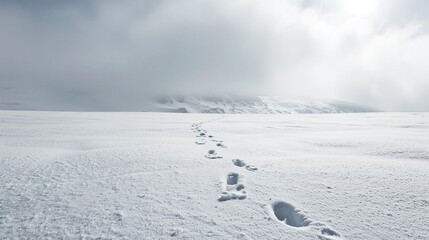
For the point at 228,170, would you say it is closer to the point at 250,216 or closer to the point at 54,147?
the point at 250,216

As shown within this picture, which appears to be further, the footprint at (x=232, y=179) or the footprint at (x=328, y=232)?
the footprint at (x=232, y=179)

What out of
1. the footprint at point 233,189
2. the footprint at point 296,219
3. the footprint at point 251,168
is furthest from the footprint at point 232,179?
the footprint at point 296,219

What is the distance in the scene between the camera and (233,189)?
14.2ft

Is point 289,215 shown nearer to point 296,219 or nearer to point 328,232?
point 296,219

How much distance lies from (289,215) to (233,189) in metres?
1.04

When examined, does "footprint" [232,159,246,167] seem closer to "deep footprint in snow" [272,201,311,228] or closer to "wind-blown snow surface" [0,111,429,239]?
"wind-blown snow surface" [0,111,429,239]

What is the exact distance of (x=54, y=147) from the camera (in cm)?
713

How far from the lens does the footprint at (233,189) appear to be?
3842 mm

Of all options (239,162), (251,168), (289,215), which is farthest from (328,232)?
(239,162)

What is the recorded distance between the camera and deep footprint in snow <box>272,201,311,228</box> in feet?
10.8

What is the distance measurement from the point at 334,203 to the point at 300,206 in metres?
0.47

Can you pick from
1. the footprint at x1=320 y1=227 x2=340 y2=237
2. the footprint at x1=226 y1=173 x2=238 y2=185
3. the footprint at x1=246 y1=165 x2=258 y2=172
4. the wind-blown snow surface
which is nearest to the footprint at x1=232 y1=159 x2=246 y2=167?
the wind-blown snow surface

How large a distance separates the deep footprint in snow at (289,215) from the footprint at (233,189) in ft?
1.59

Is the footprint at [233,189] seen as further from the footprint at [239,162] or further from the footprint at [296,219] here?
the footprint at [239,162]
